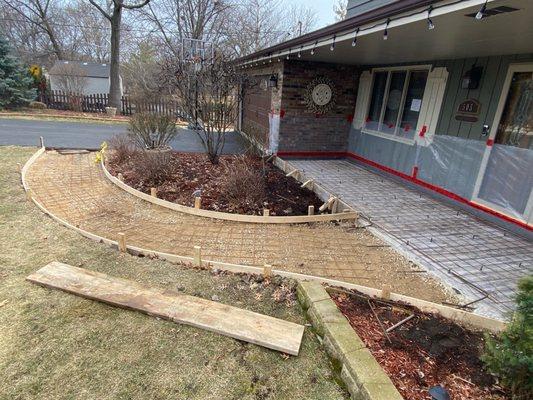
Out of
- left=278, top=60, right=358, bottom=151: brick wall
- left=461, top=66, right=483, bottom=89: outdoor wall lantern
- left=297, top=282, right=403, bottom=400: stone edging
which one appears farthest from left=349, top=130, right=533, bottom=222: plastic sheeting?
left=297, top=282, right=403, bottom=400: stone edging

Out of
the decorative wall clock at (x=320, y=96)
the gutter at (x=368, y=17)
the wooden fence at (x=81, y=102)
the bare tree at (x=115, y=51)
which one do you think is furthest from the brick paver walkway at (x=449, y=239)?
the bare tree at (x=115, y=51)

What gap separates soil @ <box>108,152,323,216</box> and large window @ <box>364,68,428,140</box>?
2.89 meters

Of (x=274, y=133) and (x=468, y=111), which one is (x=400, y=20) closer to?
(x=468, y=111)

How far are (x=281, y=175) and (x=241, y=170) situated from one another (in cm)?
151

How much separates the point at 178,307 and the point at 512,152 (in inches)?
212

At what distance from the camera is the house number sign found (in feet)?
18.7

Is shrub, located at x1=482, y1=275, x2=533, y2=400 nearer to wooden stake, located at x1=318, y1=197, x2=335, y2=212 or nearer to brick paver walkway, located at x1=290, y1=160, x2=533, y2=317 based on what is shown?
brick paver walkway, located at x1=290, y1=160, x2=533, y2=317

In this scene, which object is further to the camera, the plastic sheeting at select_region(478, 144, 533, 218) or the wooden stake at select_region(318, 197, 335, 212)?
the wooden stake at select_region(318, 197, 335, 212)

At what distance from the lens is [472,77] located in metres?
5.70

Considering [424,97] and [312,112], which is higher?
[424,97]

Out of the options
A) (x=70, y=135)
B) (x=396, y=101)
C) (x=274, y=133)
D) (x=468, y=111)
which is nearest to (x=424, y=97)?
(x=396, y=101)

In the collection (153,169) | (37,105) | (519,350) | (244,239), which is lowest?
(244,239)

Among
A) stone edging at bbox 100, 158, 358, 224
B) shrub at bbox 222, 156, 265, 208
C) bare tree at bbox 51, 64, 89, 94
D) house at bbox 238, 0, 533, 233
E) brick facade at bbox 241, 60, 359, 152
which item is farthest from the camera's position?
bare tree at bbox 51, 64, 89, 94

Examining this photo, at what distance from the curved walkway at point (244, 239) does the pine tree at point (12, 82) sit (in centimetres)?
1381
